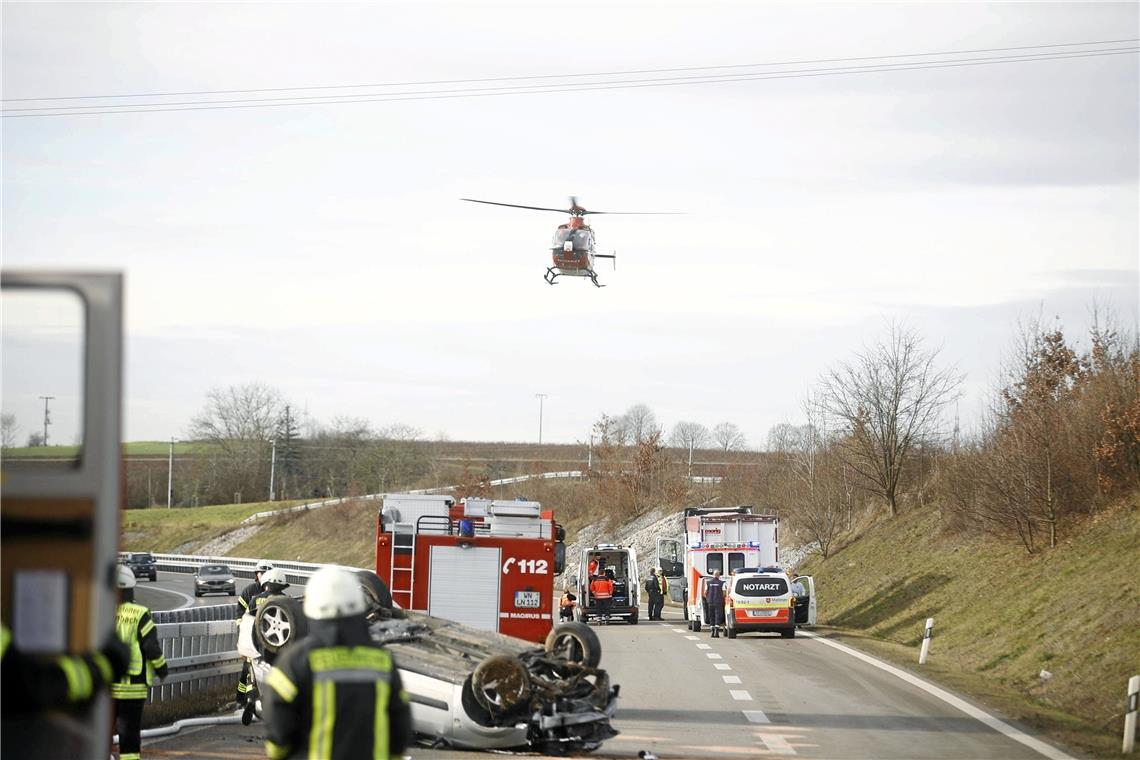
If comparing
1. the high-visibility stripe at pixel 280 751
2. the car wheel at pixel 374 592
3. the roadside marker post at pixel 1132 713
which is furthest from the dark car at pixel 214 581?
the high-visibility stripe at pixel 280 751

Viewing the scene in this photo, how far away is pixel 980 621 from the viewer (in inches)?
1204

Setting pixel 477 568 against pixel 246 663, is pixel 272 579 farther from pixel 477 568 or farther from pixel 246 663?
pixel 477 568

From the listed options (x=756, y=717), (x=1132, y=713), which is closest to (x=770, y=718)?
(x=756, y=717)

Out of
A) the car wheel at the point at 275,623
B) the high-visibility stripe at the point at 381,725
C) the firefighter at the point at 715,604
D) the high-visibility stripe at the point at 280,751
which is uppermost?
the high-visibility stripe at the point at 381,725

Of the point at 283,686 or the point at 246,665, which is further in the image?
the point at 246,665

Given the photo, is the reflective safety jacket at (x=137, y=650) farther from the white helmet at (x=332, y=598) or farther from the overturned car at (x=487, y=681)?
→ the white helmet at (x=332, y=598)

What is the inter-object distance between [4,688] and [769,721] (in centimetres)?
1269

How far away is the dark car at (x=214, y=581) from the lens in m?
60.3

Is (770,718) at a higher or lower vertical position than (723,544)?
lower

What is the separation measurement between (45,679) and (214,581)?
57.6m

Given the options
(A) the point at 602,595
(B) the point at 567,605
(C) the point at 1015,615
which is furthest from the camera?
(A) the point at 602,595

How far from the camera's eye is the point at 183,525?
4486 inches

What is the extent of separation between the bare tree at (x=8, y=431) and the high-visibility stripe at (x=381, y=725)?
1940 millimetres

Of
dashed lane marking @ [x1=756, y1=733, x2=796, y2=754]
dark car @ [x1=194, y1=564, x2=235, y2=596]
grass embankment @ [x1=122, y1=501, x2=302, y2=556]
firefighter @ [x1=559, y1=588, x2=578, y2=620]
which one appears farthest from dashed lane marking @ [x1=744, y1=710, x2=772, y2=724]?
grass embankment @ [x1=122, y1=501, x2=302, y2=556]
